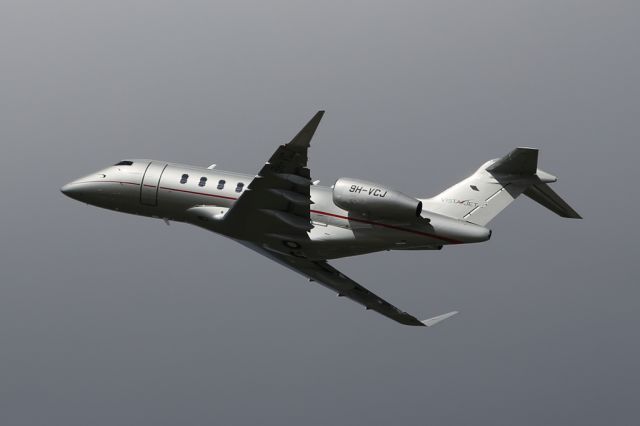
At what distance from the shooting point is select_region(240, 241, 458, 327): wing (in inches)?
1499

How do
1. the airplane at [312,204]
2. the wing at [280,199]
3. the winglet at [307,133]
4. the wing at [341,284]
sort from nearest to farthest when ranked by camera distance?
the winglet at [307,133]
the wing at [280,199]
the airplane at [312,204]
the wing at [341,284]

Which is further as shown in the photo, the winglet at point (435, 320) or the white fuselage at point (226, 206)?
the winglet at point (435, 320)

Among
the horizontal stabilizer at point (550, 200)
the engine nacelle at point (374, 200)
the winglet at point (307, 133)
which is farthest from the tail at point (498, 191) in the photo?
the winglet at point (307, 133)

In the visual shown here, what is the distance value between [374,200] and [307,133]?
11.9 ft

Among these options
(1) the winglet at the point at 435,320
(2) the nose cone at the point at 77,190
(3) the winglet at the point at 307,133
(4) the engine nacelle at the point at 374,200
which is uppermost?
(2) the nose cone at the point at 77,190

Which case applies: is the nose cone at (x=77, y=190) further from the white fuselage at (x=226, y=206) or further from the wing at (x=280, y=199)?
the wing at (x=280, y=199)

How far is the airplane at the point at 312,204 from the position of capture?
32.9 meters

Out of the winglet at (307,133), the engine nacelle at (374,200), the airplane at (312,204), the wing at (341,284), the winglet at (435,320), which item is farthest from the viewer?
the winglet at (435,320)

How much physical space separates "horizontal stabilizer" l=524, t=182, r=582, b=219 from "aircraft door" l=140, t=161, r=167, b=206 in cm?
1407

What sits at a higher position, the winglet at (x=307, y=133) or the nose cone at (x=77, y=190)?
the nose cone at (x=77, y=190)

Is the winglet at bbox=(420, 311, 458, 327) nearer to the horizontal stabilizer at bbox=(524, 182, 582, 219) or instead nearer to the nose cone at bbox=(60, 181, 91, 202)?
the horizontal stabilizer at bbox=(524, 182, 582, 219)

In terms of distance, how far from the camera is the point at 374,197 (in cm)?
3278

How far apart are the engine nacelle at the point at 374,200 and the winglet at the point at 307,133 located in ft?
8.36

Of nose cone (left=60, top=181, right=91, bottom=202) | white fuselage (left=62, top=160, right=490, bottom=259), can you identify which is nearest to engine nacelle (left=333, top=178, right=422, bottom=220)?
white fuselage (left=62, top=160, right=490, bottom=259)
